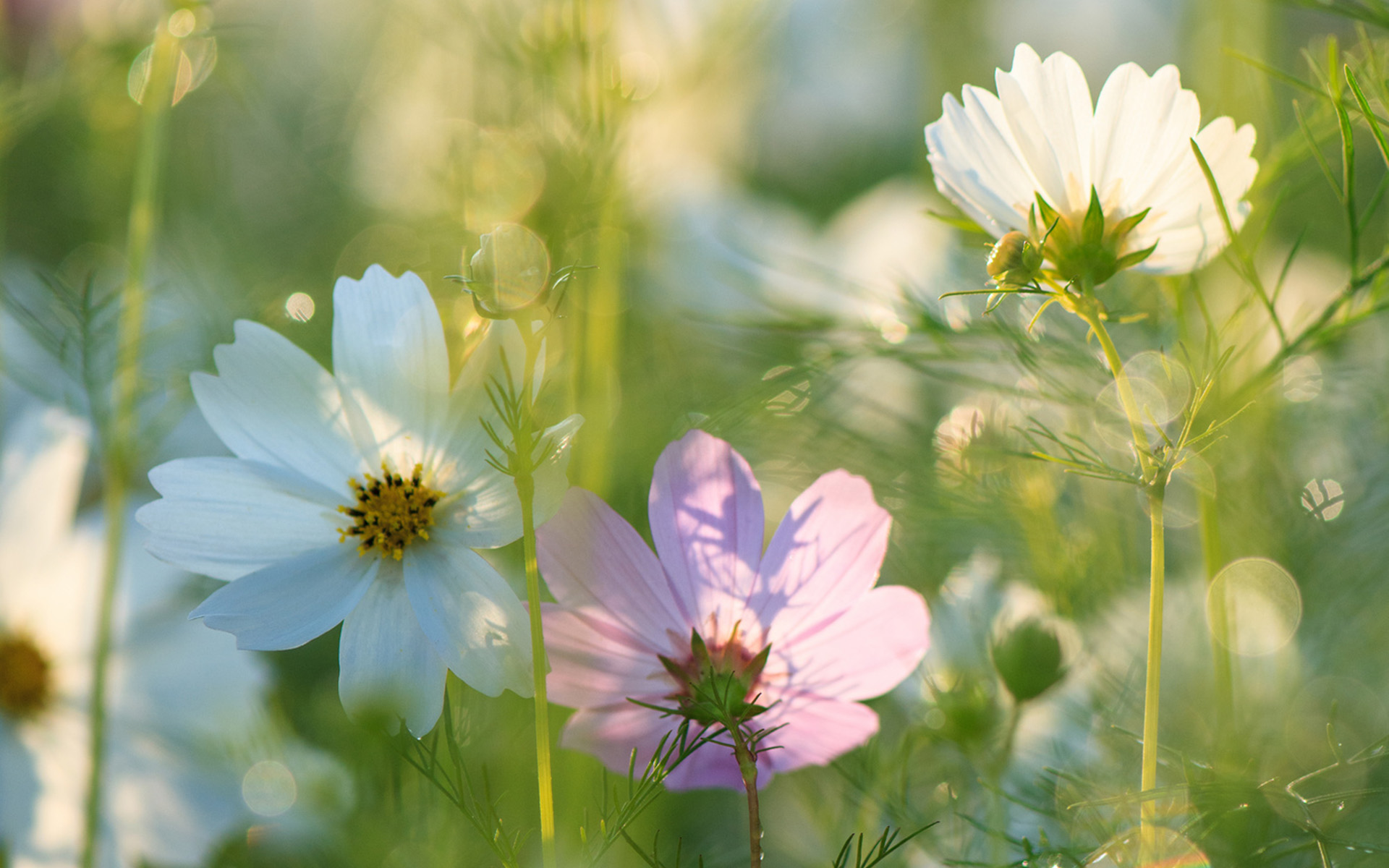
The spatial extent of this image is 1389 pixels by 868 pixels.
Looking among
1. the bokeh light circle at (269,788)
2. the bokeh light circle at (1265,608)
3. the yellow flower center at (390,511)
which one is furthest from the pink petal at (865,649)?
the bokeh light circle at (1265,608)

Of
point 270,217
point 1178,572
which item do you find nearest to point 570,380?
point 1178,572

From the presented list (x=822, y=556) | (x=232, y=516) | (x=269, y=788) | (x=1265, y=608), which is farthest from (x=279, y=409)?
(x=1265, y=608)

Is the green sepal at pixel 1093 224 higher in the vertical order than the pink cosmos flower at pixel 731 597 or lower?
higher

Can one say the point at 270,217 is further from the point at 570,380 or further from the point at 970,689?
the point at 970,689

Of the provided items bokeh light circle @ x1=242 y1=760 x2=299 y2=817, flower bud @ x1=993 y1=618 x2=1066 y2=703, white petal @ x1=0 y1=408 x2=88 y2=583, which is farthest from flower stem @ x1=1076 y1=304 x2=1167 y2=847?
white petal @ x1=0 y1=408 x2=88 y2=583

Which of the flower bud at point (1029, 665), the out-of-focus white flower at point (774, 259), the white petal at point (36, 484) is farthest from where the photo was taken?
the out-of-focus white flower at point (774, 259)

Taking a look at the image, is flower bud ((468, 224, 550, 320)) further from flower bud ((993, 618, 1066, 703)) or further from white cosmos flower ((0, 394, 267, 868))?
white cosmos flower ((0, 394, 267, 868))

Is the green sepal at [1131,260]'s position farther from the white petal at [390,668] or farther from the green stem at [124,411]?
the green stem at [124,411]
